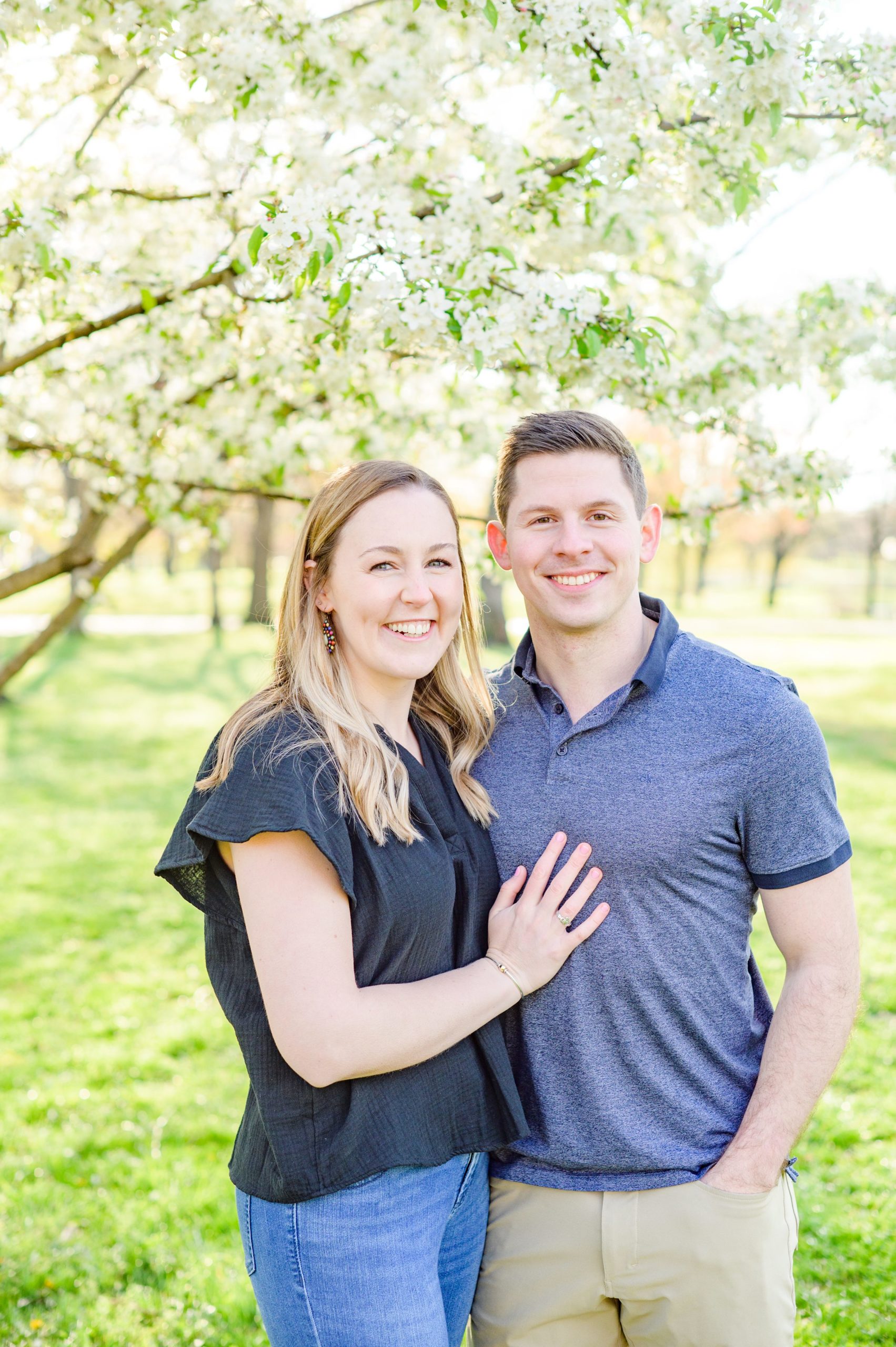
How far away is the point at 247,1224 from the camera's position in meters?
2.30

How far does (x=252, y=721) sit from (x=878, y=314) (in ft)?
11.9

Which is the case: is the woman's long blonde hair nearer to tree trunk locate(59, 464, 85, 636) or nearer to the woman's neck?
the woman's neck

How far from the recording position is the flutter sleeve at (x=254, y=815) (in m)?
2.12

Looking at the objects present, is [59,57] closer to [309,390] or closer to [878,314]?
[309,390]

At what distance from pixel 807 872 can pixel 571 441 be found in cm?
114

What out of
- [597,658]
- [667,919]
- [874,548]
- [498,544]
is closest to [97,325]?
[498,544]

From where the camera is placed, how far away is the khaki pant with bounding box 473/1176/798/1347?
2.40m

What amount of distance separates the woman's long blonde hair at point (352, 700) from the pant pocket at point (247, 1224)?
80 centimetres

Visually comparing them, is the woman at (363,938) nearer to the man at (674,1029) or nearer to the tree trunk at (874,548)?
the man at (674,1029)

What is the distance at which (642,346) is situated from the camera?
311 cm

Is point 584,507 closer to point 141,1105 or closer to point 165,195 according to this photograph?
point 165,195

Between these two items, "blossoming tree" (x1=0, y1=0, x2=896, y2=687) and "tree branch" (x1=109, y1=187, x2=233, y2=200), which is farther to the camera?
"tree branch" (x1=109, y1=187, x2=233, y2=200)

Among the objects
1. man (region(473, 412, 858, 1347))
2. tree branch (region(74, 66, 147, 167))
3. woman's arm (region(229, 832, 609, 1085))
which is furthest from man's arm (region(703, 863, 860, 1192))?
tree branch (region(74, 66, 147, 167))

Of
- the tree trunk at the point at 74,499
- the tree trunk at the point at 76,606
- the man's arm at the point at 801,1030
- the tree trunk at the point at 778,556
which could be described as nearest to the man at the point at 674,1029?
the man's arm at the point at 801,1030
